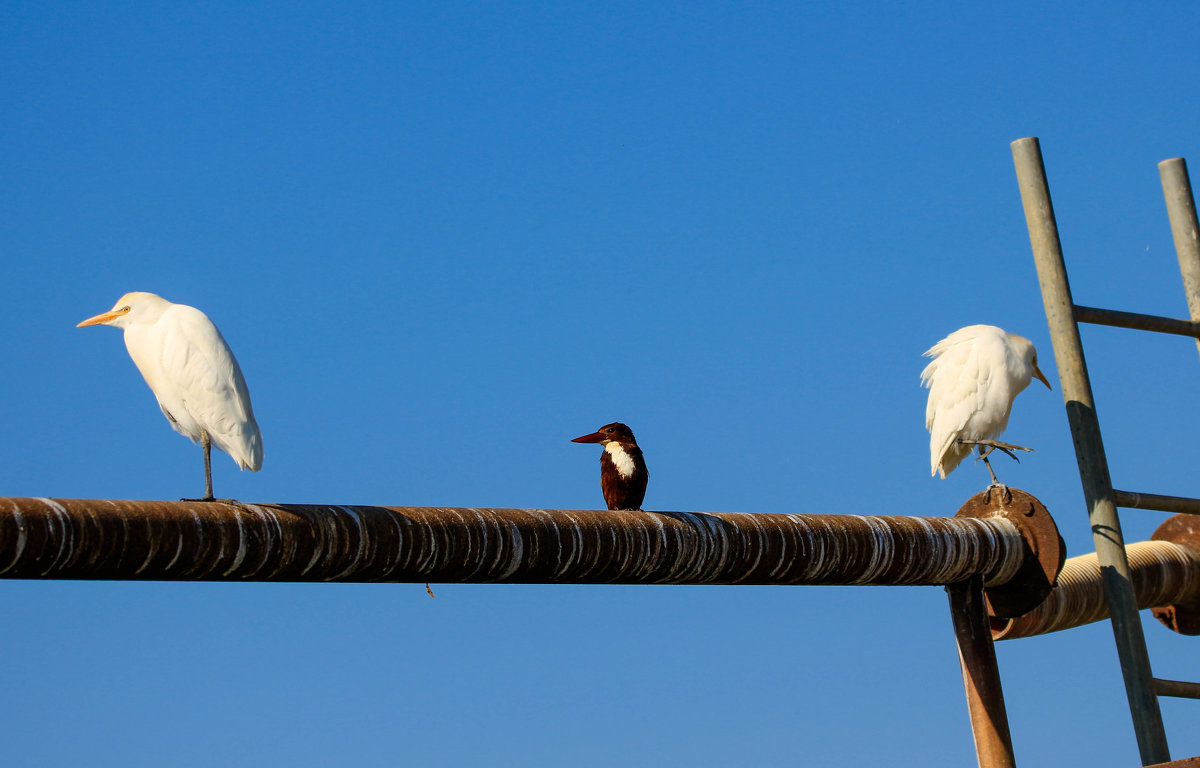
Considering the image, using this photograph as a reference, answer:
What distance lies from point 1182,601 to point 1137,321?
3105 millimetres

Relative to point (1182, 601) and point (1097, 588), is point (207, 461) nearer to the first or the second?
point (1097, 588)

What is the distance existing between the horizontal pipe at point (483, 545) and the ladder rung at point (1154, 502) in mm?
489

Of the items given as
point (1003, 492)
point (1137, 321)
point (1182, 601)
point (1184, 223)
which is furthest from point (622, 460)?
point (1182, 601)

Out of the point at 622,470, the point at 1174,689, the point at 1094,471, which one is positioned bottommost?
the point at 1174,689

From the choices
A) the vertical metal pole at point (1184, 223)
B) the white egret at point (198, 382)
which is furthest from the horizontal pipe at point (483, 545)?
the white egret at point (198, 382)

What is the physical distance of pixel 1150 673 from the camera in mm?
5387

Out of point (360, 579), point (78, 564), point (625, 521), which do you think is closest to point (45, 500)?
point (78, 564)

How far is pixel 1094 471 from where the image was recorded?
222 inches

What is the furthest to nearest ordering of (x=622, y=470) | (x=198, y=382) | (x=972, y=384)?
(x=972, y=384) < (x=622, y=470) < (x=198, y=382)

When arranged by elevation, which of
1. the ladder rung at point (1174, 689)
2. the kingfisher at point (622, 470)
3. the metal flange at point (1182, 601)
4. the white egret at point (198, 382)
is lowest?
the ladder rung at point (1174, 689)

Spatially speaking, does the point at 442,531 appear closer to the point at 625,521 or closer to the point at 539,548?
the point at 539,548

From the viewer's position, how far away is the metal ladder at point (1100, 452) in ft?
17.6

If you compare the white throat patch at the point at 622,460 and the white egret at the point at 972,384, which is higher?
the white egret at the point at 972,384

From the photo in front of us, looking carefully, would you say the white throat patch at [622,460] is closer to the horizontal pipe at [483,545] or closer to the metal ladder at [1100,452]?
the horizontal pipe at [483,545]
